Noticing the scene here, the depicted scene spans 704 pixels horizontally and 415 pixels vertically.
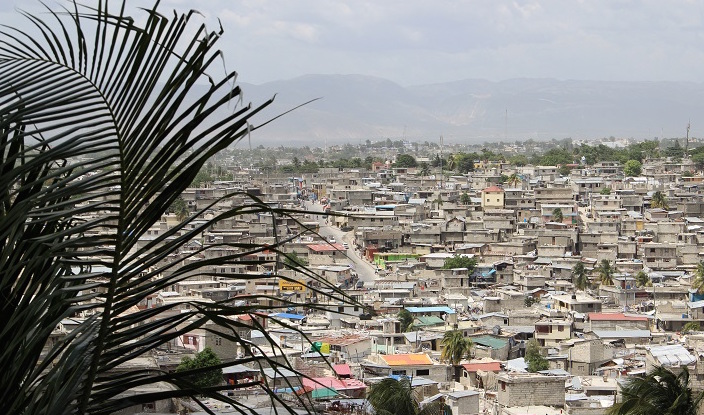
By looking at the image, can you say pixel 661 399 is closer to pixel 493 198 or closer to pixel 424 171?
pixel 493 198

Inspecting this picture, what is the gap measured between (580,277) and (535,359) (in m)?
10.0

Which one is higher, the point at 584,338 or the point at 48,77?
the point at 48,77

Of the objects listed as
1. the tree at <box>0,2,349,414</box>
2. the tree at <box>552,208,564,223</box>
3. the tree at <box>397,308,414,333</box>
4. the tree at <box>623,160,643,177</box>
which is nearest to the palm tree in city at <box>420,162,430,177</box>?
the tree at <box>623,160,643,177</box>

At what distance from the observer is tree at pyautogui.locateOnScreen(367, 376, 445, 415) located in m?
10.8


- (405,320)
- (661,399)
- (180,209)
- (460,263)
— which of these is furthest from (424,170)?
(661,399)

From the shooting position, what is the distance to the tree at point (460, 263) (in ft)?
91.4

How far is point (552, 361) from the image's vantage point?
57.3 ft

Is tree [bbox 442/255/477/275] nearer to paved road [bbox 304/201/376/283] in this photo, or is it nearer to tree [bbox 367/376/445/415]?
paved road [bbox 304/201/376/283]

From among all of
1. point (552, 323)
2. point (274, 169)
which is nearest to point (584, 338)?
point (552, 323)

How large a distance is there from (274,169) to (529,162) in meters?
14.7

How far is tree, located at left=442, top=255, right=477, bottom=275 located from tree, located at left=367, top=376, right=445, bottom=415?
15.9 meters

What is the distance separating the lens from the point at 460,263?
91.8ft

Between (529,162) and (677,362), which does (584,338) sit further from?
(529,162)

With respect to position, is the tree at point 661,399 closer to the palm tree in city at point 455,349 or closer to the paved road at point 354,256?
the palm tree in city at point 455,349
